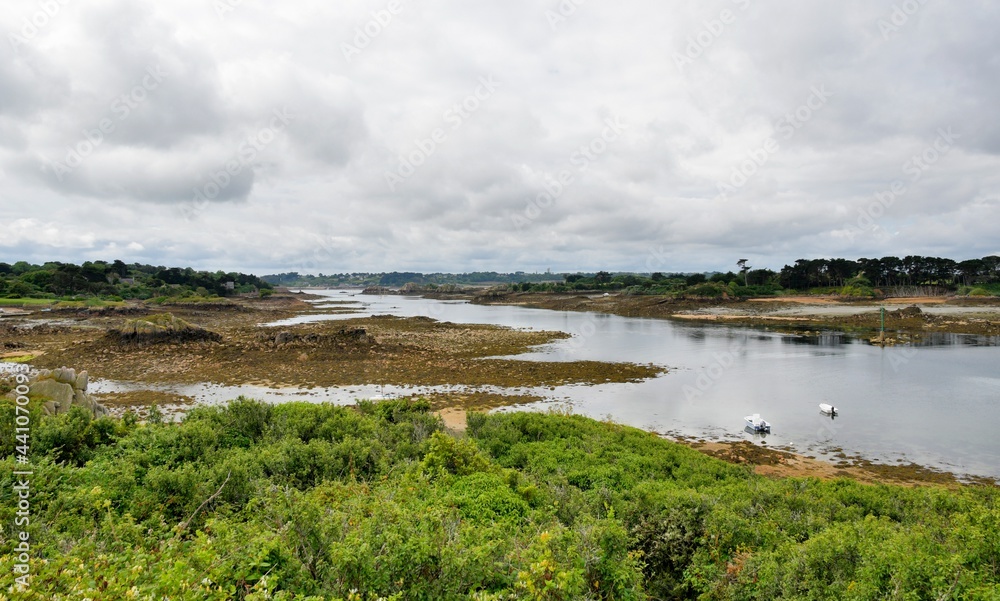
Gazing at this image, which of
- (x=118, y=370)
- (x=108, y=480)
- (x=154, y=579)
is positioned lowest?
(x=118, y=370)

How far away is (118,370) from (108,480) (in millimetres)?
24784

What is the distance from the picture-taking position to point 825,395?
21.5 m

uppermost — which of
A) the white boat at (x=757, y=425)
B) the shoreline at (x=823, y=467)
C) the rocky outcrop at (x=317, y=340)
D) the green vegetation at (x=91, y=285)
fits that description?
the green vegetation at (x=91, y=285)

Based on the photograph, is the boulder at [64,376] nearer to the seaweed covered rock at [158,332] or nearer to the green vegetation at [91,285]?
the seaweed covered rock at [158,332]

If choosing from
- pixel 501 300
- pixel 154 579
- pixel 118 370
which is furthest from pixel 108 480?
pixel 501 300

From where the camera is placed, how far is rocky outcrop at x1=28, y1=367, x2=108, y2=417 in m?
11.3

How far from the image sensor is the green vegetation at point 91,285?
70463mm

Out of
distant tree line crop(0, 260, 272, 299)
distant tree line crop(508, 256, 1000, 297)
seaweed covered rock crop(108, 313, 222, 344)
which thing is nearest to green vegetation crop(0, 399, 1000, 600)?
seaweed covered rock crop(108, 313, 222, 344)

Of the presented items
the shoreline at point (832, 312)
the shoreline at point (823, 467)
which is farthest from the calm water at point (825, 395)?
the shoreline at point (832, 312)

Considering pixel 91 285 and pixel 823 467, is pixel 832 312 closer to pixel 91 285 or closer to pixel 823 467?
pixel 823 467

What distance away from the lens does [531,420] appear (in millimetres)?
13445

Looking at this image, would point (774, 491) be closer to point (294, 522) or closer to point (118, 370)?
point (294, 522)

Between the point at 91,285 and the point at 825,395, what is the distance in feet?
350

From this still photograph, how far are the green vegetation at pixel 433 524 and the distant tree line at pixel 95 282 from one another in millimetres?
92585
